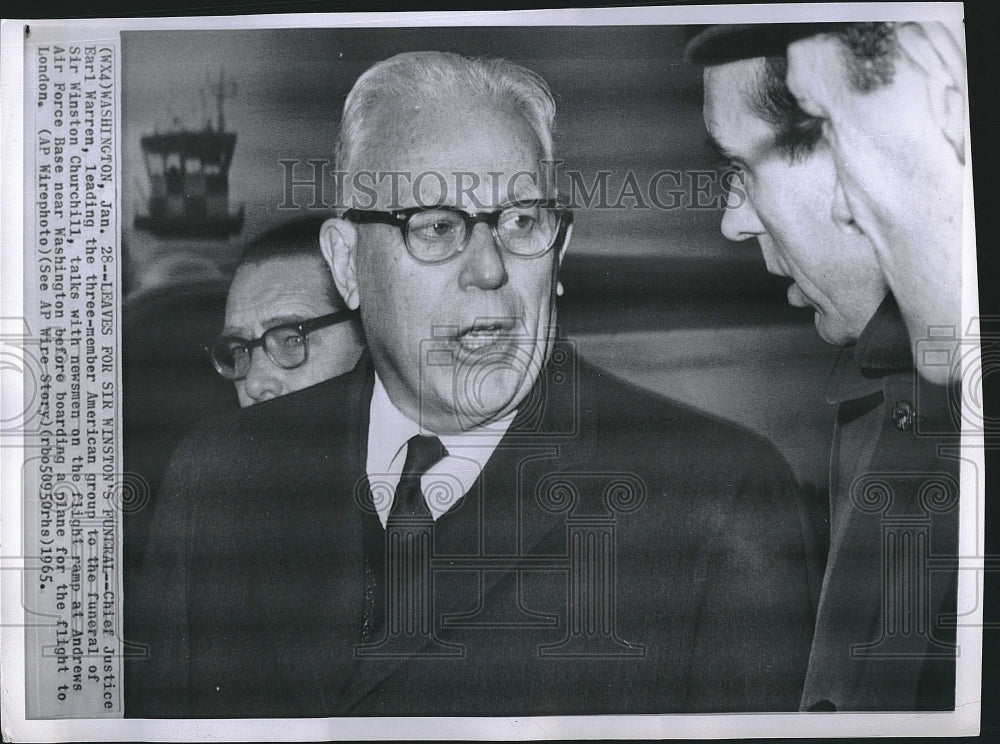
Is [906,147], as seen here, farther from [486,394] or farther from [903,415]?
[486,394]

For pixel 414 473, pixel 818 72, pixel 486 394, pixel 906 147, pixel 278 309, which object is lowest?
pixel 414 473

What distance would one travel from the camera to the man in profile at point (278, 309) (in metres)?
1.18

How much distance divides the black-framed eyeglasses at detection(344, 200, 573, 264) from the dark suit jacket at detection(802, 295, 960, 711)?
0.49 meters

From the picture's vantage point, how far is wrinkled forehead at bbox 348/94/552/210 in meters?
1.16

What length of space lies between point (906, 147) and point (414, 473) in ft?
2.75

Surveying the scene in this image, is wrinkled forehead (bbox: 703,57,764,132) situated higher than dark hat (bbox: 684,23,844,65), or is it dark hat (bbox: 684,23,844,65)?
dark hat (bbox: 684,23,844,65)

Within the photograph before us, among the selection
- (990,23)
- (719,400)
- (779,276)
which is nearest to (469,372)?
(719,400)

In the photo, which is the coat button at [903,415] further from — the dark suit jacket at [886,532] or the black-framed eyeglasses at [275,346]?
the black-framed eyeglasses at [275,346]

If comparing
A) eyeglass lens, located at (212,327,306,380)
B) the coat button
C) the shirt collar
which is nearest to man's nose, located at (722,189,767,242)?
the shirt collar

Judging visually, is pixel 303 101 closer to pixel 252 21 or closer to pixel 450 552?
pixel 252 21

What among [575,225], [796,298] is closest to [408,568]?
[575,225]

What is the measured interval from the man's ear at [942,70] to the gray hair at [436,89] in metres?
0.52

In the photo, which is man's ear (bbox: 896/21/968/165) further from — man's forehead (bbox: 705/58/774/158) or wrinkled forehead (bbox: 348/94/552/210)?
wrinkled forehead (bbox: 348/94/552/210)

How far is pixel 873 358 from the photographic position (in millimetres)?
1197
